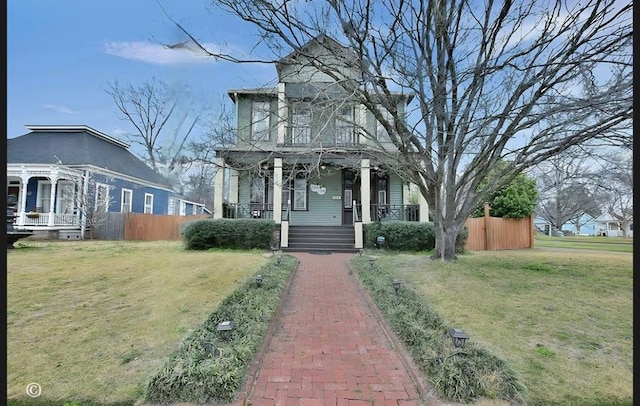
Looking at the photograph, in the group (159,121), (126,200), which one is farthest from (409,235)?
(126,200)

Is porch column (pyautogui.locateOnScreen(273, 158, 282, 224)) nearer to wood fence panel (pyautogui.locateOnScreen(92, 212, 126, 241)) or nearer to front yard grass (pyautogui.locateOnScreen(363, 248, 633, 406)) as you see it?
front yard grass (pyautogui.locateOnScreen(363, 248, 633, 406))

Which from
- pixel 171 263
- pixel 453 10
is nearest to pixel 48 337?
pixel 171 263

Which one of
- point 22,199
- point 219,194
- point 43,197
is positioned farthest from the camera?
point 43,197

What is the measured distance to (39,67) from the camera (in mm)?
2537

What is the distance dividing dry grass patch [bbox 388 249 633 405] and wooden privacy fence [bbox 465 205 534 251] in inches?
208

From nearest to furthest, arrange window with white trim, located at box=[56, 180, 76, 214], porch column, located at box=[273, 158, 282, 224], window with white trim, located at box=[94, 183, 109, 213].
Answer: porch column, located at box=[273, 158, 282, 224] < window with white trim, located at box=[56, 180, 76, 214] < window with white trim, located at box=[94, 183, 109, 213]

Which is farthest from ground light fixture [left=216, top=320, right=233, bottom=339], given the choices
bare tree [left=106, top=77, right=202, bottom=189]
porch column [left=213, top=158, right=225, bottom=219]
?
porch column [left=213, top=158, right=225, bottom=219]

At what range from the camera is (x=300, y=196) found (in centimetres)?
1512

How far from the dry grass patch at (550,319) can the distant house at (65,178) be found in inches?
641

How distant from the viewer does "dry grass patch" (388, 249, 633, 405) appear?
107 inches

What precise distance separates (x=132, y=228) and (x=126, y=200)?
343 cm

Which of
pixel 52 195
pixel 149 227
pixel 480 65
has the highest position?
pixel 480 65

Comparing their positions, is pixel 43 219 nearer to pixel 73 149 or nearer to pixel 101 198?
pixel 101 198

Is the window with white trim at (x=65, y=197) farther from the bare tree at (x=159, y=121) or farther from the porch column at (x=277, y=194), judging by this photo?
the porch column at (x=277, y=194)
